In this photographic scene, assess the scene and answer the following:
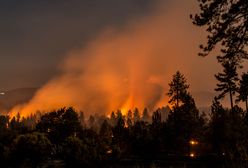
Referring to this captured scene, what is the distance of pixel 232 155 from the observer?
20281 mm

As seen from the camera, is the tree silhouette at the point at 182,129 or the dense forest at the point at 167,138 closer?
the dense forest at the point at 167,138

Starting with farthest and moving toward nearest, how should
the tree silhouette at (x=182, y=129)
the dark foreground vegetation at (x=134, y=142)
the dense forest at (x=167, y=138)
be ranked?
the tree silhouette at (x=182, y=129), the dark foreground vegetation at (x=134, y=142), the dense forest at (x=167, y=138)

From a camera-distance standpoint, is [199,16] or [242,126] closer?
[199,16]

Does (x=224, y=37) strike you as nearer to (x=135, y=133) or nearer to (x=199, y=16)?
(x=199, y=16)

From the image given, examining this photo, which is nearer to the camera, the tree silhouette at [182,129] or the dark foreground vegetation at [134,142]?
the dark foreground vegetation at [134,142]

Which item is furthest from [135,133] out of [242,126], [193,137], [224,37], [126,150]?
[224,37]

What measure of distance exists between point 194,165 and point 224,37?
27.1 metres

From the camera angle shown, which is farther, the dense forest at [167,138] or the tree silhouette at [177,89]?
the tree silhouette at [177,89]

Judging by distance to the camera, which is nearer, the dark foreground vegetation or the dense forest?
the dense forest

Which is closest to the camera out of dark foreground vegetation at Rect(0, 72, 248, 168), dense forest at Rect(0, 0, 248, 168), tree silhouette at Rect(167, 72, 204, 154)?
dense forest at Rect(0, 0, 248, 168)

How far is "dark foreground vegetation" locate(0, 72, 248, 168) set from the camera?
4487cm

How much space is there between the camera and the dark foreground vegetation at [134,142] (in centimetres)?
4487

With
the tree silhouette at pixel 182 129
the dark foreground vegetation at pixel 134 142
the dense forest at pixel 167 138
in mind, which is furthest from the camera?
the tree silhouette at pixel 182 129

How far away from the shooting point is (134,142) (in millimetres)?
67312
